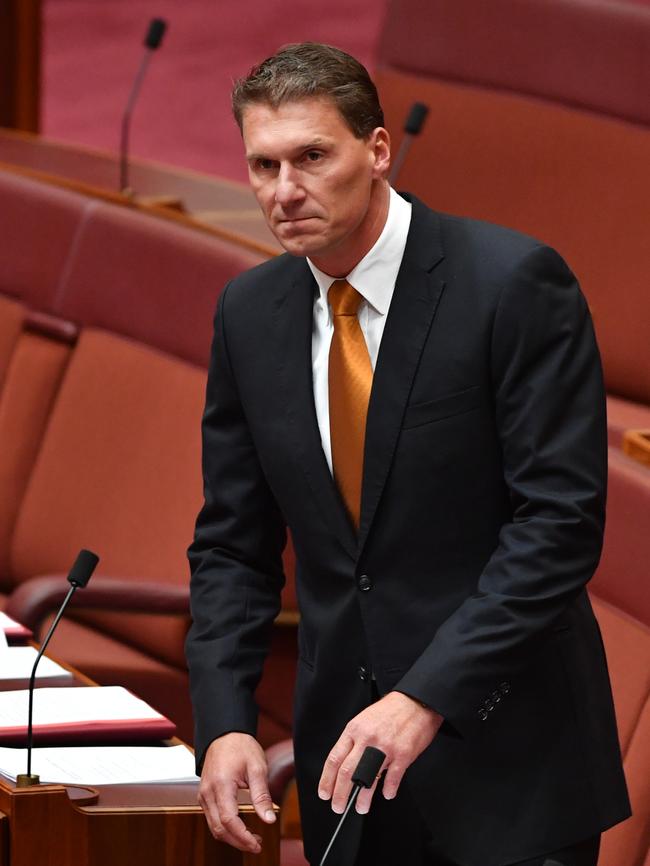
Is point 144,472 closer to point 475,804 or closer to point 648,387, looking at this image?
point 648,387

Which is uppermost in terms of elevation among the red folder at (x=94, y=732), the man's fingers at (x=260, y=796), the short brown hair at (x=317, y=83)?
the short brown hair at (x=317, y=83)

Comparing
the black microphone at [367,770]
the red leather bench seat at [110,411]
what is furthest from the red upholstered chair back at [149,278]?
the black microphone at [367,770]

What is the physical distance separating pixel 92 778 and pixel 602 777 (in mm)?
231

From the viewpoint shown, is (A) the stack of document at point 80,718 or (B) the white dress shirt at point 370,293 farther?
(A) the stack of document at point 80,718

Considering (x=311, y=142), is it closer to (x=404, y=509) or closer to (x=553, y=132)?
Result: (x=404, y=509)

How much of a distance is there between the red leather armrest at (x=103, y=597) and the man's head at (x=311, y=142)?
596 millimetres

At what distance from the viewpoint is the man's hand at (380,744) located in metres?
0.61

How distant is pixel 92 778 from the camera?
0.76m

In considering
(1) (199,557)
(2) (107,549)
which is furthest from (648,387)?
(1) (199,557)

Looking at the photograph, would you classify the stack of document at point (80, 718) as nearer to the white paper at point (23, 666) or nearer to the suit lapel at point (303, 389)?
the white paper at point (23, 666)

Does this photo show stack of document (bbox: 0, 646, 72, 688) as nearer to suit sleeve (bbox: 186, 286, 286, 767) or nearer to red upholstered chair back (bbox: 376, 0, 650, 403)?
suit sleeve (bbox: 186, 286, 286, 767)

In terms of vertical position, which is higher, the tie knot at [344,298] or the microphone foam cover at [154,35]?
the tie knot at [344,298]

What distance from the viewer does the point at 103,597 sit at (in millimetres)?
1222

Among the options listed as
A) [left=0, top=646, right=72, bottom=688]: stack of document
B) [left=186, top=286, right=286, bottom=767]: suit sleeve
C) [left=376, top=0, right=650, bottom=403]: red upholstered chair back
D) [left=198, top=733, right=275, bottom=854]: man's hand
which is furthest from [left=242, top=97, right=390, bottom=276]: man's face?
[left=376, top=0, right=650, bottom=403]: red upholstered chair back
